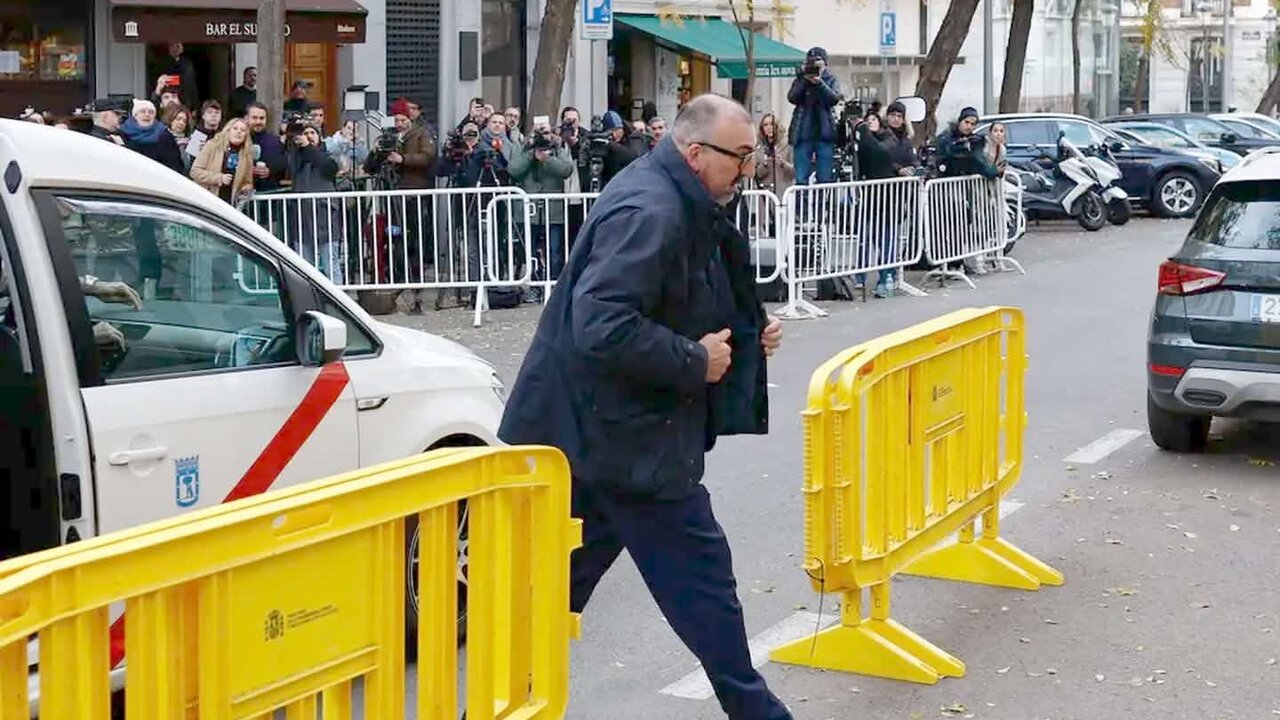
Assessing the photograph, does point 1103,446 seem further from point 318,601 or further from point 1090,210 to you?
point 1090,210

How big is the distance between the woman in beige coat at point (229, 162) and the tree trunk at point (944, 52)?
1429 cm

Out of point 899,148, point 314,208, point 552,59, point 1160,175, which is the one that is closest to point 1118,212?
point 1160,175

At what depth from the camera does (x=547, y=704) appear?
470 cm

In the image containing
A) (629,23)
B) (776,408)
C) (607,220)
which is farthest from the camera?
(629,23)

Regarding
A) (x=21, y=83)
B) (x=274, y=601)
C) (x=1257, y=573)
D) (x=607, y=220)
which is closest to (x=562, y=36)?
(x=21, y=83)

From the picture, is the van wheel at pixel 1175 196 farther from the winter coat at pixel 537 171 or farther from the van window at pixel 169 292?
the van window at pixel 169 292

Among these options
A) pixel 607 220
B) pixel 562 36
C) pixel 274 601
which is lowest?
pixel 274 601

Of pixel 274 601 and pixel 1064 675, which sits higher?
pixel 274 601

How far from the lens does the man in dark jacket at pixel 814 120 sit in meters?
18.5

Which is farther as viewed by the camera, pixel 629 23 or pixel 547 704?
pixel 629 23

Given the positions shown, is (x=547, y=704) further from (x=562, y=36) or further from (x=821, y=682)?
(x=562, y=36)

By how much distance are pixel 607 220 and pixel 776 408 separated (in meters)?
7.09

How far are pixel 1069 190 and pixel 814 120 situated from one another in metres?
9.24

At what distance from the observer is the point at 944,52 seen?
27.8m
